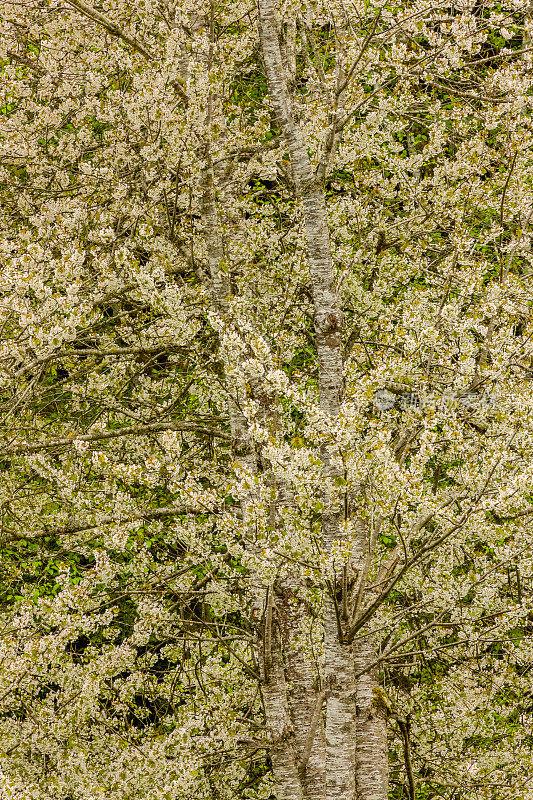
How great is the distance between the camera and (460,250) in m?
5.59

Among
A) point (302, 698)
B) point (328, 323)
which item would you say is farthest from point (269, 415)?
point (302, 698)

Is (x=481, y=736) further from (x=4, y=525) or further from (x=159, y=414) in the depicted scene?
(x=4, y=525)

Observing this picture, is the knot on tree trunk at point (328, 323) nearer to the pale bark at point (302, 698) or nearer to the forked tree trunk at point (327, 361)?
the forked tree trunk at point (327, 361)

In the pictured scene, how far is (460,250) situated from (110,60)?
15.2 feet

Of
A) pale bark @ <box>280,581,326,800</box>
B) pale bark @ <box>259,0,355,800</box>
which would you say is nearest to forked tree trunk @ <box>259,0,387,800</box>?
pale bark @ <box>259,0,355,800</box>

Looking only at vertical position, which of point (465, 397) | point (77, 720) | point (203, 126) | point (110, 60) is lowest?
point (77, 720)

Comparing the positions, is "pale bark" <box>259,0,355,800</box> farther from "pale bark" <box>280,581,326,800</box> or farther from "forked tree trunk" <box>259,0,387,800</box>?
"pale bark" <box>280,581,326,800</box>

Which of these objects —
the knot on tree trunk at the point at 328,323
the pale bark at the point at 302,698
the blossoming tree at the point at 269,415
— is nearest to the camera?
the blossoming tree at the point at 269,415

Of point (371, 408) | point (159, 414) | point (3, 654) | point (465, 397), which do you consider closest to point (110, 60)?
point (159, 414)

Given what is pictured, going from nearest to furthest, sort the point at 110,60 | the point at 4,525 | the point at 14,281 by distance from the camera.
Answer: the point at 14,281 → the point at 4,525 → the point at 110,60

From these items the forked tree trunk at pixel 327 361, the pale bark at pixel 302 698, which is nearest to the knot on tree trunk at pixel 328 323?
the forked tree trunk at pixel 327 361

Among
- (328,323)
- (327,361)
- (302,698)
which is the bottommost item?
(302,698)

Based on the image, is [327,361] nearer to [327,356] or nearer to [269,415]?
[327,356]

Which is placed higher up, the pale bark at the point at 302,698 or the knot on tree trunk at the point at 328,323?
the knot on tree trunk at the point at 328,323
